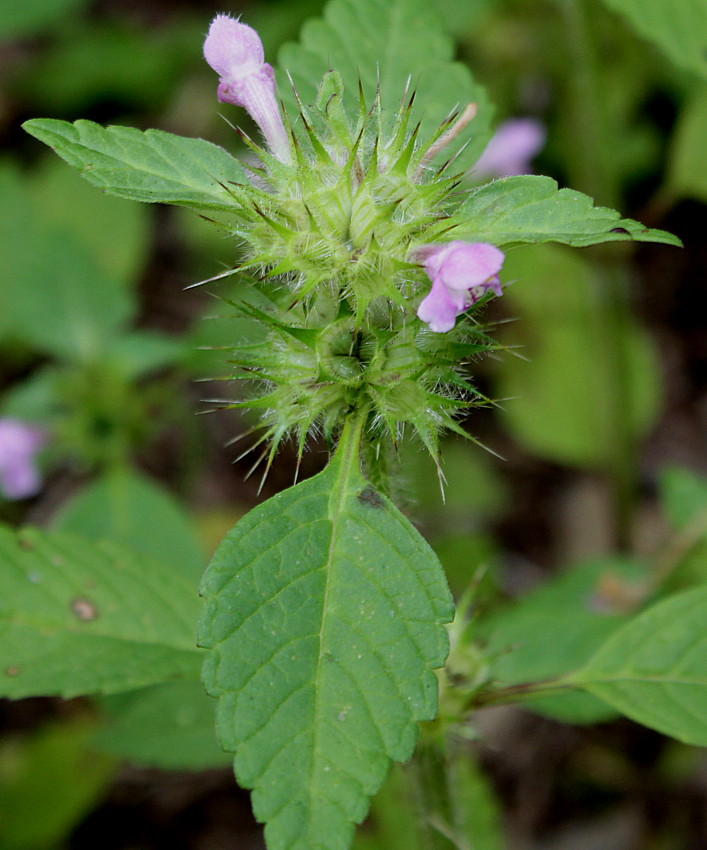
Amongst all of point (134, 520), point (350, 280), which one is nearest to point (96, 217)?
point (134, 520)

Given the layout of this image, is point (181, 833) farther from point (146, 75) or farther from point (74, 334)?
point (146, 75)

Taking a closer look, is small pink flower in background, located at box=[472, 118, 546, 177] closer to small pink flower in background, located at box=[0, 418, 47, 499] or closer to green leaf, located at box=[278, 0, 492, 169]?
green leaf, located at box=[278, 0, 492, 169]

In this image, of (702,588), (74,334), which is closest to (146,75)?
(74,334)

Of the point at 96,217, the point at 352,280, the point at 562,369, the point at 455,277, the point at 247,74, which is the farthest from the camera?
the point at 96,217

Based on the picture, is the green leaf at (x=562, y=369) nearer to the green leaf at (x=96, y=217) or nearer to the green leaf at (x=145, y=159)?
the green leaf at (x=96, y=217)

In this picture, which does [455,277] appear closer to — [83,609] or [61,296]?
[83,609]

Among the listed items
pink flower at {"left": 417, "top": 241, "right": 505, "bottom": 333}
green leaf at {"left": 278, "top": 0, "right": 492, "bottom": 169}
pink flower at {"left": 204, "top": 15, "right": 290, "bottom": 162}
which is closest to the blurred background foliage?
green leaf at {"left": 278, "top": 0, "right": 492, "bottom": 169}

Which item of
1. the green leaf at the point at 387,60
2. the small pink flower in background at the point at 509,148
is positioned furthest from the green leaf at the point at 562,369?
the green leaf at the point at 387,60
